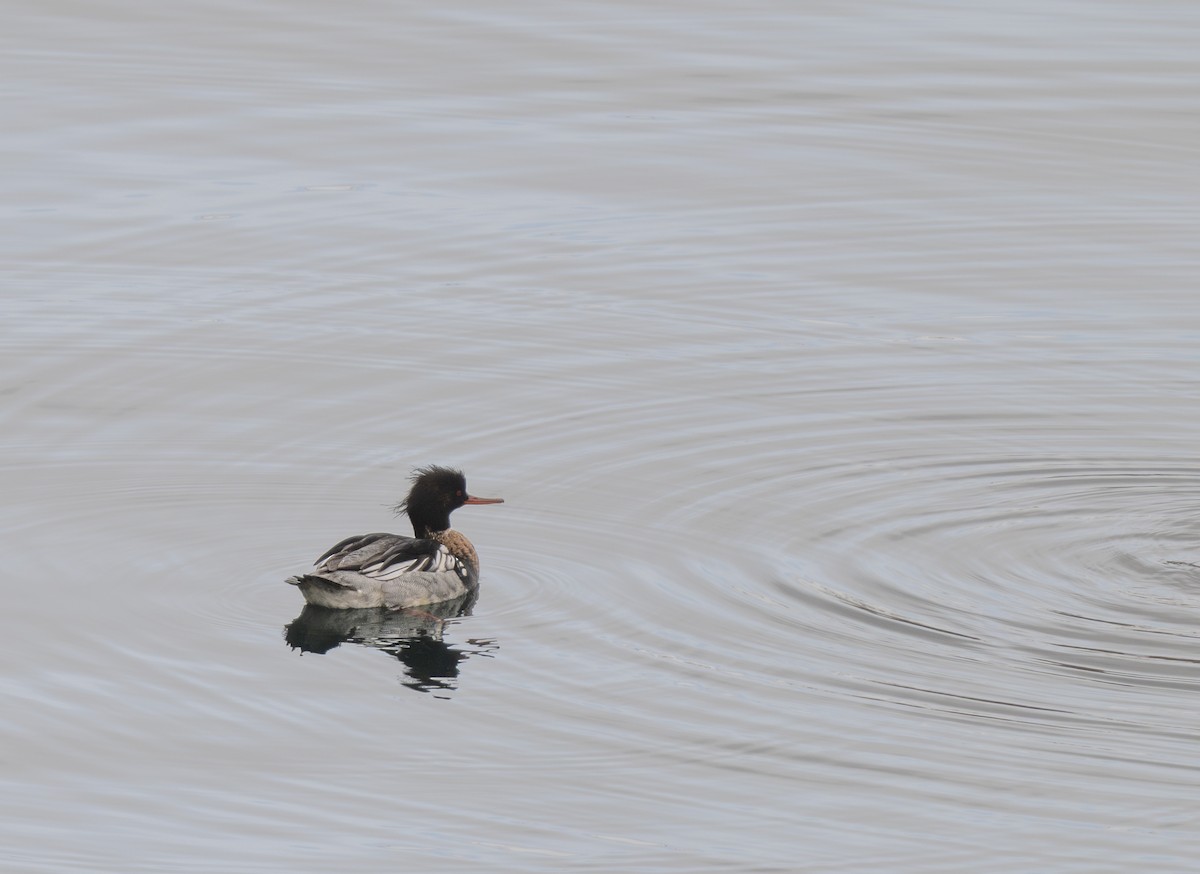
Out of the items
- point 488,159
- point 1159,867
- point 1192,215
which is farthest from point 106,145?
point 1159,867

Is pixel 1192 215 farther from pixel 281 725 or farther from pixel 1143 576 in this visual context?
pixel 281 725

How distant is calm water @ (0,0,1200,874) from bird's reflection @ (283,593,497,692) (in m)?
0.06

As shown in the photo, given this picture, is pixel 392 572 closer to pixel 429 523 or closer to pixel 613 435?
pixel 429 523

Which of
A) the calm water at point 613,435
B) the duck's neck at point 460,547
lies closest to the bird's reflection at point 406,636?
the calm water at point 613,435

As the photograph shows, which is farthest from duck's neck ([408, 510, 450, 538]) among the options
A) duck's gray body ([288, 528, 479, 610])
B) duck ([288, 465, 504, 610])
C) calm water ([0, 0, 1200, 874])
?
calm water ([0, 0, 1200, 874])

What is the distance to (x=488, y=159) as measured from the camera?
70.7 ft

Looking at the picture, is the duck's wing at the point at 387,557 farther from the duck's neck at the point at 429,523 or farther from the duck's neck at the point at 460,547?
the duck's neck at the point at 429,523

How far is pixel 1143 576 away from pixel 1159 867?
3.64m

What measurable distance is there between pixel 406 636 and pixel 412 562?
0.56m

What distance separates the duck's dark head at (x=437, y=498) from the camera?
13680mm

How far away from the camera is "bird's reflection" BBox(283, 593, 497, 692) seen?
11844mm

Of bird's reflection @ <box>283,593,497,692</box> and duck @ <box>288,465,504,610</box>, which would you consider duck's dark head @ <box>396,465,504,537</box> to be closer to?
duck @ <box>288,465,504,610</box>

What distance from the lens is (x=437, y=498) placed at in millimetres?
13695

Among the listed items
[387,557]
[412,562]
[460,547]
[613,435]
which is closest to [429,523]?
[460,547]
